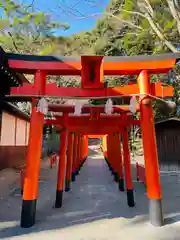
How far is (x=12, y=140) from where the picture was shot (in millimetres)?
11336

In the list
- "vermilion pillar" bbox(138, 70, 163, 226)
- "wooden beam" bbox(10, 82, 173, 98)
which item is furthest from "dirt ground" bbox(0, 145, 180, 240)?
"wooden beam" bbox(10, 82, 173, 98)

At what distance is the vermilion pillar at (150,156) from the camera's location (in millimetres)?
4133

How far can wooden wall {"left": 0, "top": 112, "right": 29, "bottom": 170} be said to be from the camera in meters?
9.64

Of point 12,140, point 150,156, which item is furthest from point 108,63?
point 12,140

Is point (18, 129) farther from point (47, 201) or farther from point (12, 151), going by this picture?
point (47, 201)

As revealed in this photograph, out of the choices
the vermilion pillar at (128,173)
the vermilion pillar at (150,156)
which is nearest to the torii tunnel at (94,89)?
the vermilion pillar at (150,156)

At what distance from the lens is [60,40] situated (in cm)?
1794

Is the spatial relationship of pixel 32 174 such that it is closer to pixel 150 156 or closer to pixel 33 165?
pixel 33 165

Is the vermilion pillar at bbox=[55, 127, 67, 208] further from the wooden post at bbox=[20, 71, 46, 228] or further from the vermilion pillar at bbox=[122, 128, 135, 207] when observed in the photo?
the vermilion pillar at bbox=[122, 128, 135, 207]

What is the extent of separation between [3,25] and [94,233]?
692 inches

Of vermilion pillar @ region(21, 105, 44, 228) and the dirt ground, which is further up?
vermilion pillar @ region(21, 105, 44, 228)

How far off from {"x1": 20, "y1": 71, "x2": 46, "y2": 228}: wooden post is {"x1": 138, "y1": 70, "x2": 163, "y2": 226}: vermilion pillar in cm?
220

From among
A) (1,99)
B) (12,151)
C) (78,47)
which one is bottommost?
(12,151)

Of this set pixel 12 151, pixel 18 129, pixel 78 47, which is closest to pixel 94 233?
pixel 12 151
